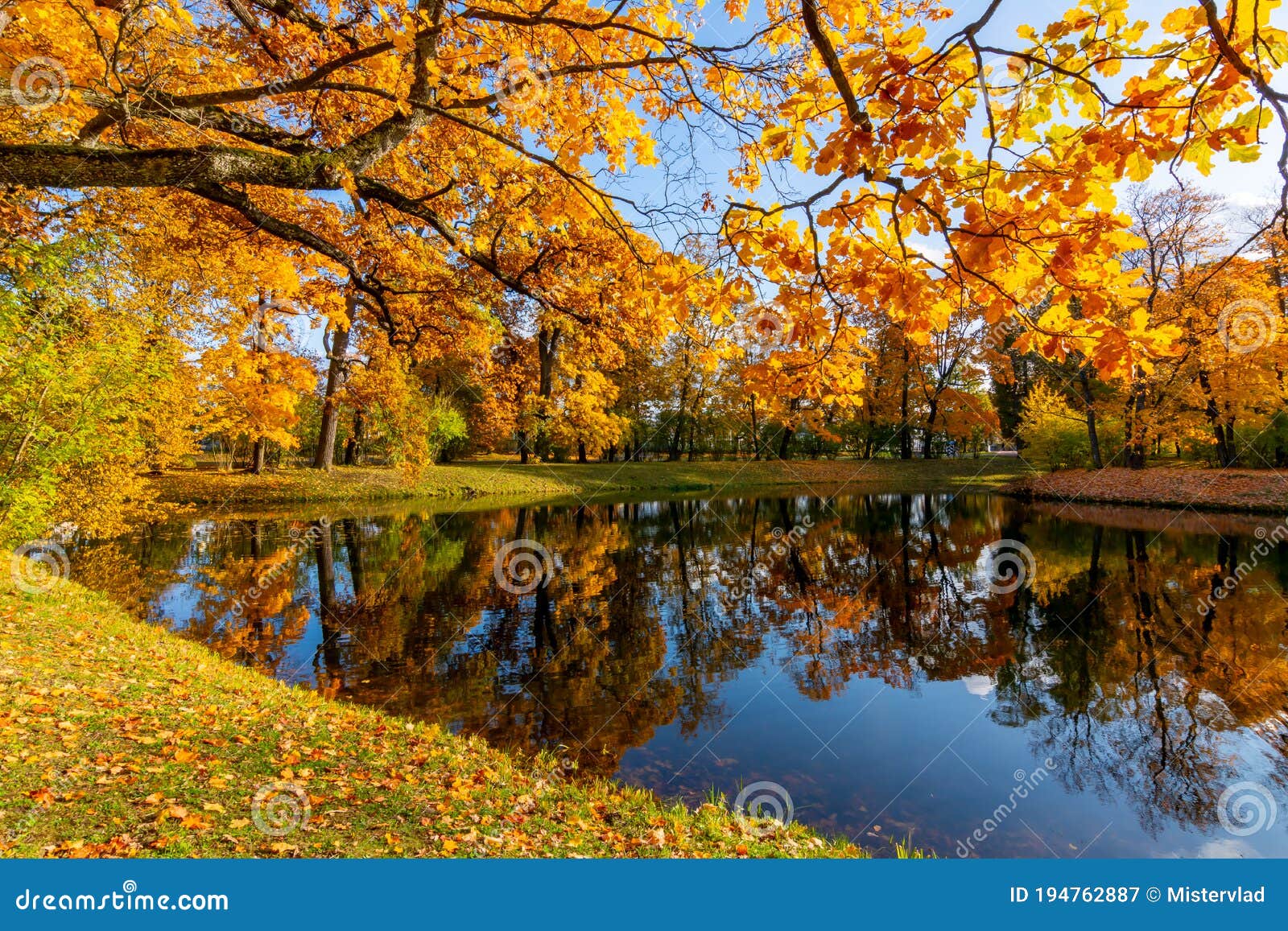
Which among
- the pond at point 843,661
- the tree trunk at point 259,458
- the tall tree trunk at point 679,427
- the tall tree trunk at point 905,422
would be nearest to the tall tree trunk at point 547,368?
the tall tree trunk at point 679,427

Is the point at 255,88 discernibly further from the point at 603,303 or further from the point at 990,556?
the point at 990,556

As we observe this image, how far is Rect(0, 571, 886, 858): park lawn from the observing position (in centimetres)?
352

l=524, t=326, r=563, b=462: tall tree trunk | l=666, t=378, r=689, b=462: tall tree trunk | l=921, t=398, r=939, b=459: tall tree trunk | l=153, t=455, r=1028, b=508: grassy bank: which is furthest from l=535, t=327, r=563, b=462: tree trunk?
l=921, t=398, r=939, b=459: tall tree trunk

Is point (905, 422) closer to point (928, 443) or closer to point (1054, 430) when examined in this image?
point (928, 443)

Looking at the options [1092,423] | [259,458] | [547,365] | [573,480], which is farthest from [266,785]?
[1092,423]

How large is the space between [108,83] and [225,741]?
5.17 meters

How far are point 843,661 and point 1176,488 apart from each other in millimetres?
23815

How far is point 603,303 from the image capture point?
6906 millimetres

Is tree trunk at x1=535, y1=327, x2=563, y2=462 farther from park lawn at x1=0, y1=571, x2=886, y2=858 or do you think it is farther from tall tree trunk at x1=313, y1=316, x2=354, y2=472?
park lawn at x1=0, y1=571, x2=886, y2=858

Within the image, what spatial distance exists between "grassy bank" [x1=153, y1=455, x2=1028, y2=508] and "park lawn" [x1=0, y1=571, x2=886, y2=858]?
2073cm

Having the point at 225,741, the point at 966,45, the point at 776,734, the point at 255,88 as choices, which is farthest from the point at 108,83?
the point at 776,734

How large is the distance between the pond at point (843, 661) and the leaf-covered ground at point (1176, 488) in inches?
183

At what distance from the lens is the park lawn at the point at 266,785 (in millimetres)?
3520

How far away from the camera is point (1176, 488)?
77.4 ft
